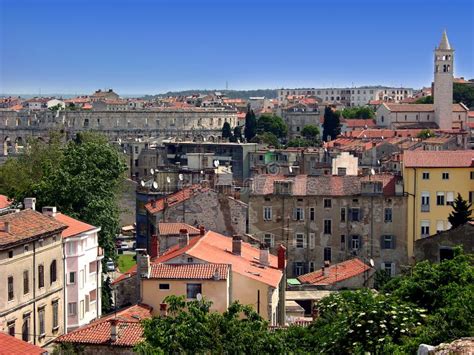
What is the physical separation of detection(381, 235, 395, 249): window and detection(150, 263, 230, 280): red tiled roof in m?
19.3

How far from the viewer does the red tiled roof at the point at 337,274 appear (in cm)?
4156

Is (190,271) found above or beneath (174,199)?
beneath

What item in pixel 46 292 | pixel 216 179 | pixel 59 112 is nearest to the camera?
pixel 46 292

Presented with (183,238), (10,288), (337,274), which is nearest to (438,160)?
(337,274)

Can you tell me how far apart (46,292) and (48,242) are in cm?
143

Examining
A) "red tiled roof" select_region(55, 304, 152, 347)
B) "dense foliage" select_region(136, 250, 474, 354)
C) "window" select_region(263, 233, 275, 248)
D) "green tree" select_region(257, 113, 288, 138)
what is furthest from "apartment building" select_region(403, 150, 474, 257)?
"green tree" select_region(257, 113, 288, 138)

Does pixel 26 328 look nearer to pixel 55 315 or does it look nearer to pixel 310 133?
pixel 55 315

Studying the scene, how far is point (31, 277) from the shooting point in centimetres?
3117

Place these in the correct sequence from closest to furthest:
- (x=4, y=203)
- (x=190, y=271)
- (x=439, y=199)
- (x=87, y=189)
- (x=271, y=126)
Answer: (x=190, y=271)
(x=4, y=203)
(x=87, y=189)
(x=439, y=199)
(x=271, y=126)

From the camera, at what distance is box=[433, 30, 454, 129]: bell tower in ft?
416

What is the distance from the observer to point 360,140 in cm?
9850

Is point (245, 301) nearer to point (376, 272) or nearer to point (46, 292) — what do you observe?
point (46, 292)

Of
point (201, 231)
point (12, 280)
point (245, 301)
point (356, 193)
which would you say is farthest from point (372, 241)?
point (12, 280)

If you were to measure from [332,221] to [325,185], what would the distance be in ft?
5.33
